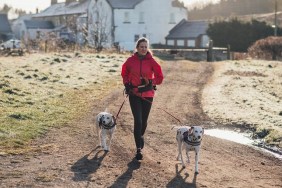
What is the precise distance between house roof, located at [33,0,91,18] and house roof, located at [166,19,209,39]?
13.4 meters

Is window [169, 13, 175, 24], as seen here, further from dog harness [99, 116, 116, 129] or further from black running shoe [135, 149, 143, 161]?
black running shoe [135, 149, 143, 161]

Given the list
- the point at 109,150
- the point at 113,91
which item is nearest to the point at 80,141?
the point at 109,150

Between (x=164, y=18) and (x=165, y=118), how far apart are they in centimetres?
4805

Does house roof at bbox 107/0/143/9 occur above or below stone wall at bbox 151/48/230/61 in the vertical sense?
above

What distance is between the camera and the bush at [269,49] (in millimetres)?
34594

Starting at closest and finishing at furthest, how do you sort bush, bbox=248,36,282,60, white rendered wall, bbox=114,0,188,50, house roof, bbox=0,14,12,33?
bush, bbox=248,36,282,60 → white rendered wall, bbox=114,0,188,50 → house roof, bbox=0,14,12,33

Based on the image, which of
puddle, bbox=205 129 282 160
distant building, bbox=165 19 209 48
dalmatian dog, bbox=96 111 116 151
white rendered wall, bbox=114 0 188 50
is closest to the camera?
dalmatian dog, bbox=96 111 116 151

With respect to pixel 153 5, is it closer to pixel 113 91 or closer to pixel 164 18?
pixel 164 18

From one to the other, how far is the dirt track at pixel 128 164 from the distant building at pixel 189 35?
148ft

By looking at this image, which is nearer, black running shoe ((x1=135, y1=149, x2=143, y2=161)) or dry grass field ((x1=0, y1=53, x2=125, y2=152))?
black running shoe ((x1=135, y1=149, x2=143, y2=161))

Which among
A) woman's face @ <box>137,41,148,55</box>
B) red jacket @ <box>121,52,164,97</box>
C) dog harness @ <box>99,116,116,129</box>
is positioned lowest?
dog harness @ <box>99,116,116,129</box>

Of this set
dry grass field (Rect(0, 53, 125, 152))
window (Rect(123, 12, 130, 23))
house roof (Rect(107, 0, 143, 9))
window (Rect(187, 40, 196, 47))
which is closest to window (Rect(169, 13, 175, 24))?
window (Rect(187, 40, 196, 47))

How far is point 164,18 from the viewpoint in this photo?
60.1 metres

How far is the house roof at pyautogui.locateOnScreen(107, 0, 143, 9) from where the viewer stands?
184ft
